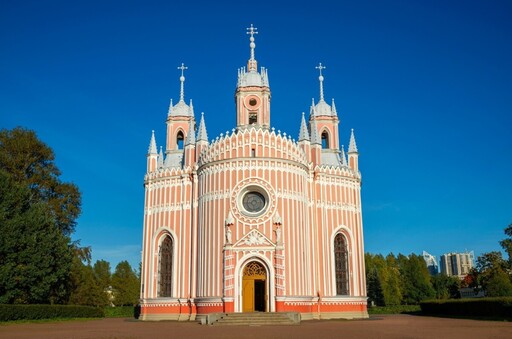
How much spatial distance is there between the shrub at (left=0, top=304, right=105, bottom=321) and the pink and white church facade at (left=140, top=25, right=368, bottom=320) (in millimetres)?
6206

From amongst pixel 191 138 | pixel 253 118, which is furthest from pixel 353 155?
pixel 191 138

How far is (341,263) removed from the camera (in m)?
45.7

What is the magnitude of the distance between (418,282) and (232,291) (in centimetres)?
5874

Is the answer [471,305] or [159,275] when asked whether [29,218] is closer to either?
[159,275]

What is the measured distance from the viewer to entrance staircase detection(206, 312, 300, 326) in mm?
34094

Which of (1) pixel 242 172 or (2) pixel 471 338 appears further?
(1) pixel 242 172

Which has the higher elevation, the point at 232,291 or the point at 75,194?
the point at 75,194

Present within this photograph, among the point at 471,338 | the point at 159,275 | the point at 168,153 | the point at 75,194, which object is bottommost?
the point at 471,338

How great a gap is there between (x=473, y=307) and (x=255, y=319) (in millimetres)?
21431

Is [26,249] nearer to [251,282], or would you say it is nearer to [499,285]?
[251,282]

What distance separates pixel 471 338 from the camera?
68.0 ft

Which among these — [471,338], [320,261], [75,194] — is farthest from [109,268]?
[471,338]

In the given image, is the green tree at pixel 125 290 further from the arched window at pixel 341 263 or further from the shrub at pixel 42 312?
the arched window at pixel 341 263

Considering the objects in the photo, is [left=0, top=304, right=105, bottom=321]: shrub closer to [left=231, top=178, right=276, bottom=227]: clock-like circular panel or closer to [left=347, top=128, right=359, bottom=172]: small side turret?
[left=231, top=178, right=276, bottom=227]: clock-like circular panel
